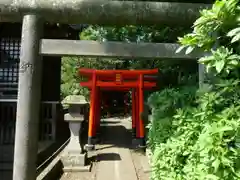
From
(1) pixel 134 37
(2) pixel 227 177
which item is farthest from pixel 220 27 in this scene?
(1) pixel 134 37

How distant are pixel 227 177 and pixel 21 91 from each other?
2520 mm

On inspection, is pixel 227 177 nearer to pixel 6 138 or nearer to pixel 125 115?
pixel 6 138

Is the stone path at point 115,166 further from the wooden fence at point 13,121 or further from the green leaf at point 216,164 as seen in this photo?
the green leaf at point 216,164

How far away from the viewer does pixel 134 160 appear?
7016 mm

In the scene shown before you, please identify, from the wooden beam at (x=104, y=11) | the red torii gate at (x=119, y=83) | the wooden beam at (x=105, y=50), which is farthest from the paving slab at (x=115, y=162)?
the wooden beam at (x=104, y=11)

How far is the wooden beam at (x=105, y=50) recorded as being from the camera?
3246mm

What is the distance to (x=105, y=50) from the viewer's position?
3.25 meters

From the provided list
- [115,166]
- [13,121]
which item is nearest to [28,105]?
[115,166]

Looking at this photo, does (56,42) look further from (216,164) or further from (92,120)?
(92,120)

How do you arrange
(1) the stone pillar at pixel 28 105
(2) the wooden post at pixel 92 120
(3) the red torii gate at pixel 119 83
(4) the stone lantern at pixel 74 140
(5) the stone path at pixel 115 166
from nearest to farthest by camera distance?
(1) the stone pillar at pixel 28 105 → (5) the stone path at pixel 115 166 → (4) the stone lantern at pixel 74 140 → (2) the wooden post at pixel 92 120 → (3) the red torii gate at pixel 119 83

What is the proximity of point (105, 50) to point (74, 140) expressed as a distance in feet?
12.1

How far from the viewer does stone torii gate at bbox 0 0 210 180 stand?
318cm

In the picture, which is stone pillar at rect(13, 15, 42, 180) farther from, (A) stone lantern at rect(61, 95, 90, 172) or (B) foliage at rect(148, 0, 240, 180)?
(A) stone lantern at rect(61, 95, 90, 172)

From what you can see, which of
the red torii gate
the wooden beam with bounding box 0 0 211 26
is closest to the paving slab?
the red torii gate
